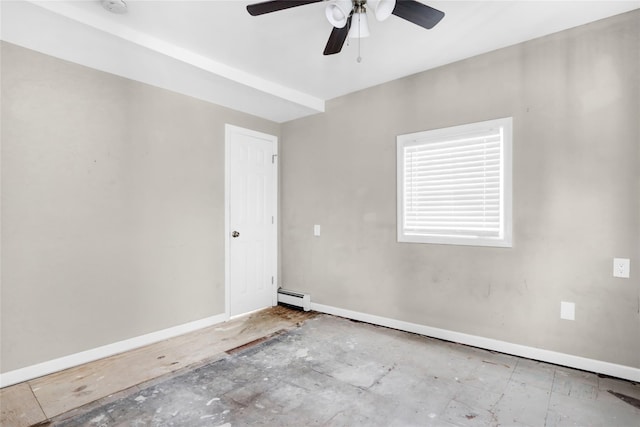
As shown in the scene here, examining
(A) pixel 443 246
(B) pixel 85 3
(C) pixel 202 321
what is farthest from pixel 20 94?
(A) pixel 443 246

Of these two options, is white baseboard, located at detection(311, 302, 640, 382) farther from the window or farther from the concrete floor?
the window

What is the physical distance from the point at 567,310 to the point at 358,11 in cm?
268

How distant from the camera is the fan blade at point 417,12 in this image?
1.88m

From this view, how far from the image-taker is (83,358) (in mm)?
2734

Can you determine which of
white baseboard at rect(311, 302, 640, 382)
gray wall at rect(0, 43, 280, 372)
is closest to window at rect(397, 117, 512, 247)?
white baseboard at rect(311, 302, 640, 382)

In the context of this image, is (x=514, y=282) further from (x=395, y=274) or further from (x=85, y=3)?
(x=85, y=3)

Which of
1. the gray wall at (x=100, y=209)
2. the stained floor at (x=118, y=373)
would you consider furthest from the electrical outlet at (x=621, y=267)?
the gray wall at (x=100, y=209)

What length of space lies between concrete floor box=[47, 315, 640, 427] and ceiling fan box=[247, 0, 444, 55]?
2385mm

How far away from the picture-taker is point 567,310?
257 centimetres

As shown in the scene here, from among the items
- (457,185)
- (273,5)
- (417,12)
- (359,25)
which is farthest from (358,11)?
(457,185)

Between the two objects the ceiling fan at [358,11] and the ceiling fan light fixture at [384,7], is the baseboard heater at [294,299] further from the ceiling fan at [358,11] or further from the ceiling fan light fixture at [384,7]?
the ceiling fan light fixture at [384,7]

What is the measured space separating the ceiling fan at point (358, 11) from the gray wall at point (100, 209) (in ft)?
6.03

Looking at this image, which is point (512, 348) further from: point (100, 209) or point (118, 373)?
point (100, 209)

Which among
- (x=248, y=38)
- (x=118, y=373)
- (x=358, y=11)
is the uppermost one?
(x=248, y=38)
